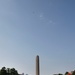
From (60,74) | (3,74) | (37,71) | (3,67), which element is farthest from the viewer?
(60,74)

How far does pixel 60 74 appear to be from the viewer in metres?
166

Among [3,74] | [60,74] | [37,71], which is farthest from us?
[60,74]

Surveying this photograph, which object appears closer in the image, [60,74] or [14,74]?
[14,74]

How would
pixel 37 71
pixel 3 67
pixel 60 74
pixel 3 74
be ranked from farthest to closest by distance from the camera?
1. pixel 60 74
2. pixel 3 67
3. pixel 3 74
4. pixel 37 71

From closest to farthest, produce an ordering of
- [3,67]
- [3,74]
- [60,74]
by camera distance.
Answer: [3,74] → [3,67] → [60,74]

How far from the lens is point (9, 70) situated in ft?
450

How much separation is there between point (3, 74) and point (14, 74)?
24117 millimetres

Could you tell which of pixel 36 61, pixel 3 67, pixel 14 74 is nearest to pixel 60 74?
pixel 14 74

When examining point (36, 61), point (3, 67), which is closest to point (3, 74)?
point (3, 67)

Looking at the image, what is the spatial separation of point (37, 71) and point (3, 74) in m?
61.0

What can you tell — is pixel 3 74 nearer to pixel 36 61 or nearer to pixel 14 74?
pixel 14 74

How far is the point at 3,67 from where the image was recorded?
13012cm

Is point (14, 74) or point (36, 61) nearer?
point (36, 61)

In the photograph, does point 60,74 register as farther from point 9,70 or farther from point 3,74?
point 3,74
